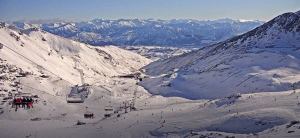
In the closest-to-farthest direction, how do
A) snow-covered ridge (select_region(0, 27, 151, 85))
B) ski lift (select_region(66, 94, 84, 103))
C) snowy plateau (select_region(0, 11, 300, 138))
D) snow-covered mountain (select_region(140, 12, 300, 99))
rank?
snowy plateau (select_region(0, 11, 300, 138)), ski lift (select_region(66, 94, 84, 103)), snow-covered mountain (select_region(140, 12, 300, 99)), snow-covered ridge (select_region(0, 27, 151, 85))

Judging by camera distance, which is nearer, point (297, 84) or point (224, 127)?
point (224, 127)

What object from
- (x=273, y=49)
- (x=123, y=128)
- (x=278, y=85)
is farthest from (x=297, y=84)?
(x=123, y=128)

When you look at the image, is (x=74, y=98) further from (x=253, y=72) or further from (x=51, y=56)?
(x=253, y=72)

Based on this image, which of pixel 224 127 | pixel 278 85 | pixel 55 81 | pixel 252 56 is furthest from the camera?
pixel 252 56

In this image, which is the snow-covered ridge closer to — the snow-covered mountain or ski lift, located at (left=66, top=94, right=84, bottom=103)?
ski lift, located at (left=66, top=94, right=84, bottom=103)

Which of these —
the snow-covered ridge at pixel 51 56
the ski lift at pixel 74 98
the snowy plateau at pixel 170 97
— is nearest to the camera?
the snowy plateau at pixel 170 97

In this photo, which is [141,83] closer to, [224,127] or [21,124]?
[21,124]

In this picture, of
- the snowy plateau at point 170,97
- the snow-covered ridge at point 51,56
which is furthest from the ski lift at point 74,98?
the snow-covered ridge at point 51,56

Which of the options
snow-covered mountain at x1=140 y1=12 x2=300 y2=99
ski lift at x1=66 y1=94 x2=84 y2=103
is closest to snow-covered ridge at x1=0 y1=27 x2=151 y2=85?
ski lift at x1=66 y1=94 x2=84 y2=103

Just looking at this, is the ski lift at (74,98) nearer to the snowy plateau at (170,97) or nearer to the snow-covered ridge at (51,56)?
the snowy plateau at (170,97)
